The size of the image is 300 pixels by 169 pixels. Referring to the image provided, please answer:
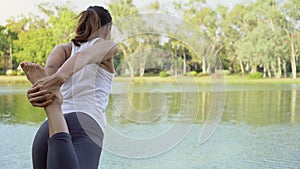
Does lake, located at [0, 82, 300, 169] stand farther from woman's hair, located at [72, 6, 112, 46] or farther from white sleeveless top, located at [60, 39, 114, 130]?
woman's hair, located at [72, 6, 112, 46]

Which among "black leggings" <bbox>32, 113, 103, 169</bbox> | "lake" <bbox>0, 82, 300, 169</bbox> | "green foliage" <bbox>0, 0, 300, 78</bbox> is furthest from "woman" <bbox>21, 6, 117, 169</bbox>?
"green foliage" <bbox>0, 0, 300, 78</bbox>

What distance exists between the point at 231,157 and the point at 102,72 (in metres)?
3.28

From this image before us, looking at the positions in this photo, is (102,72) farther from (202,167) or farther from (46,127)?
(202,167)

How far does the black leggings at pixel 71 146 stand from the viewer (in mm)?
1200

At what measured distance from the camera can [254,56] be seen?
28547mm

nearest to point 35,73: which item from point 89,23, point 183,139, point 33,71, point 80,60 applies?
point 33,71

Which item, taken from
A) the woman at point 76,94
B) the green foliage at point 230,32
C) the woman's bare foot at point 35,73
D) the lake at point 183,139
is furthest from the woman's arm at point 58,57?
the green foliage at point 230,32

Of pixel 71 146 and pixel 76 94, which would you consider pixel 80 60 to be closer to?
pixel 76 94

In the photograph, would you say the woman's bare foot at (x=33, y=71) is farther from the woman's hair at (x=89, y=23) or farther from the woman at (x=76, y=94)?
the woman's hair at (x=89, y=23)

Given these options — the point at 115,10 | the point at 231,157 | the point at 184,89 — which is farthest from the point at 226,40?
the point at 184,89

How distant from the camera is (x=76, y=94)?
133cm

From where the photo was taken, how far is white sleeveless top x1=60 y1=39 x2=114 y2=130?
4.35ft

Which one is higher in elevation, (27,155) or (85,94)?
(85,94)

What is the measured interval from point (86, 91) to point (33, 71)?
0.16 meters
